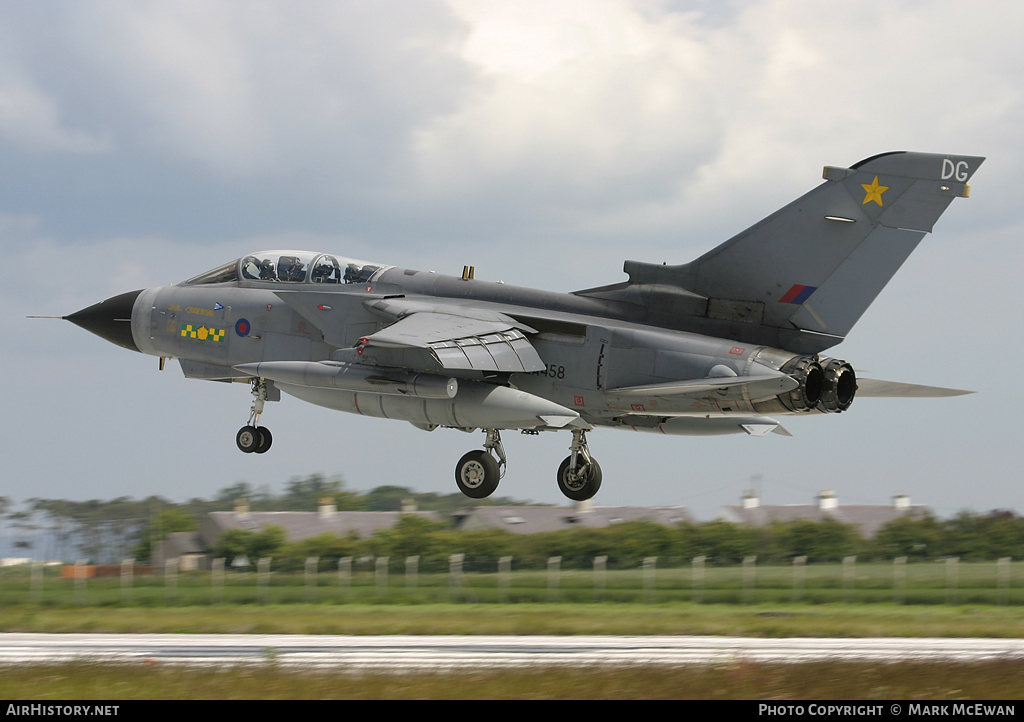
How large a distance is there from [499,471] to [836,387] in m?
5.60

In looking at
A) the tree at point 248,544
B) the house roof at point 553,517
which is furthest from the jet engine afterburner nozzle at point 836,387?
the tree at point 248,544

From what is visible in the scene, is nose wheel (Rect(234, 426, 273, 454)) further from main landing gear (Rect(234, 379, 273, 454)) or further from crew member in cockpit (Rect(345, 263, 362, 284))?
crew member in cockpit (Rect(345, 263, 362, 284))

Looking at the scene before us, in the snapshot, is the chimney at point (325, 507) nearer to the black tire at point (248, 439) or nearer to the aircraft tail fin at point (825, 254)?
the black tire at point (248, 439)

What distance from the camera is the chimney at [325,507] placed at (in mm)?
35375

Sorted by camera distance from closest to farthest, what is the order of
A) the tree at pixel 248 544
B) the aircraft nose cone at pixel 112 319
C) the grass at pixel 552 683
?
the grass at pixel 552 683, the aircraft nose cone at pixel 112 319, the tree at pixel 248 544

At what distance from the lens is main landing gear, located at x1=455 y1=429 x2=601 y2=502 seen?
1872 centimetres

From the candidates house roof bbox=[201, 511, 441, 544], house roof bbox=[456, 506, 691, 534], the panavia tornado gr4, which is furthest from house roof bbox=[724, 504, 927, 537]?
the panavia tornado gr4

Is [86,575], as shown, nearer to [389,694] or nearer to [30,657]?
[30,657]

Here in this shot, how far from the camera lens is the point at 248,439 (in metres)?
20.5

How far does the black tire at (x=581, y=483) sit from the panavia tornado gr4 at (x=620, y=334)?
27 mm

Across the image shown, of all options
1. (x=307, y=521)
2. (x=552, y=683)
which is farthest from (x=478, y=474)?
(x=307, y=521)

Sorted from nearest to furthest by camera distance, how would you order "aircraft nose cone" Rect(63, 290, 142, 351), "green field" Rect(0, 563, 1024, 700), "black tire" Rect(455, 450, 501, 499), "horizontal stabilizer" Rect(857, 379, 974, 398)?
"green field" Rect(0, 563, 1024, 700), "horizontal stabilizer" Rect(857, 379, 974, 398), "black tire" Rect(455, 450, 501, 499), "aircraft nose cone" Rect(63, 290, 142, 351)

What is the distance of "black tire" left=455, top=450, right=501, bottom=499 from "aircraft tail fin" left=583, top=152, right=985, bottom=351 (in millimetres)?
3882

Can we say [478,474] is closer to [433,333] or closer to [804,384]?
[433,333]
